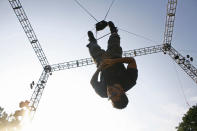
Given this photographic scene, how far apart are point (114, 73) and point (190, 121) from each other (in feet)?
71.7

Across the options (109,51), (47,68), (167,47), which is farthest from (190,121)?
(109,51)

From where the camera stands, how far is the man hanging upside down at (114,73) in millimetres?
3363

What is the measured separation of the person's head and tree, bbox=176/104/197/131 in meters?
21.0

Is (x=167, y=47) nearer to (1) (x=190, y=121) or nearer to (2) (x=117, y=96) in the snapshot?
(1) (x=190, y=121)

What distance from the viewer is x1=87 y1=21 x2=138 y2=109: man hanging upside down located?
3.36 m

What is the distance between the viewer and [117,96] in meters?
3.29

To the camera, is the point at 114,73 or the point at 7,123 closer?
the point at 114,73

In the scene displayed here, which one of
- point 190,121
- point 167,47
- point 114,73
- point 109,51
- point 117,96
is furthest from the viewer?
point 190,121

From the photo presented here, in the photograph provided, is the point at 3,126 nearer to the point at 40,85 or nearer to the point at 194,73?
the point at 40,85

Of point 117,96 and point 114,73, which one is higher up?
point 114,73

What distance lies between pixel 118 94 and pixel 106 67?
A: 0.60m

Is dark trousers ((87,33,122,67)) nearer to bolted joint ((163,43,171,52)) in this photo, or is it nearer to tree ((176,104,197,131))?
bolted joint ((163,43,171,52))

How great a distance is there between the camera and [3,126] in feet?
54.8

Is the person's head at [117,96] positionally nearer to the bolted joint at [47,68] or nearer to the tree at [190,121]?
the bolted joint at [47,68]
